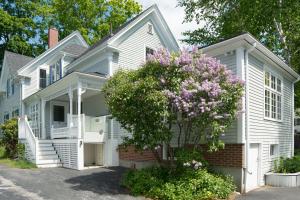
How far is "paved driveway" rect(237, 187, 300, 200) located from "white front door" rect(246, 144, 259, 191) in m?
0.27

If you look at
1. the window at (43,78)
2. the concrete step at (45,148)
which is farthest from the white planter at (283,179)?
the window at (43,78)

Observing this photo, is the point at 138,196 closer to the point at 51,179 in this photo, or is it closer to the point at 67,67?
the point at 51,179

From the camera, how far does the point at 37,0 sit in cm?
4006

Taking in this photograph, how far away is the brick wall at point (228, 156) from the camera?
38.4 ft

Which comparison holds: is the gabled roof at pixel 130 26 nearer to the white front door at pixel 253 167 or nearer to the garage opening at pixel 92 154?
the garage opening at pixel 92 154

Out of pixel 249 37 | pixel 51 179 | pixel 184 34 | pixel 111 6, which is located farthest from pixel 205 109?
pixel 111 6

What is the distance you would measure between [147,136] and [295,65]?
49.9ft

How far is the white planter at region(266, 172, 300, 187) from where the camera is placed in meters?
12.9

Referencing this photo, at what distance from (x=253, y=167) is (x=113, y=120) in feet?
23.2

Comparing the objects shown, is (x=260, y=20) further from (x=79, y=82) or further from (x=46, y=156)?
(x=46, y=156)

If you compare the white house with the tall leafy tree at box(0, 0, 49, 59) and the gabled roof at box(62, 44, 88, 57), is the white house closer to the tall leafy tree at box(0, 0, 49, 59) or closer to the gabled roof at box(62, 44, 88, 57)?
the gabled roof at box(62, 44, 88, 57)

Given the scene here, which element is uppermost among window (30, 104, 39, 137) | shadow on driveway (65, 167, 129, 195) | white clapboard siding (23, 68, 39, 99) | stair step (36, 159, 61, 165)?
white clapboard siding (23, 68, 39, 99)

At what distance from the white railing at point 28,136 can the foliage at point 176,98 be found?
256 inches

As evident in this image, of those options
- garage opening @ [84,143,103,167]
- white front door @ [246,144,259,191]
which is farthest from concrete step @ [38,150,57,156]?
white front door @ [246,144,259,191]
